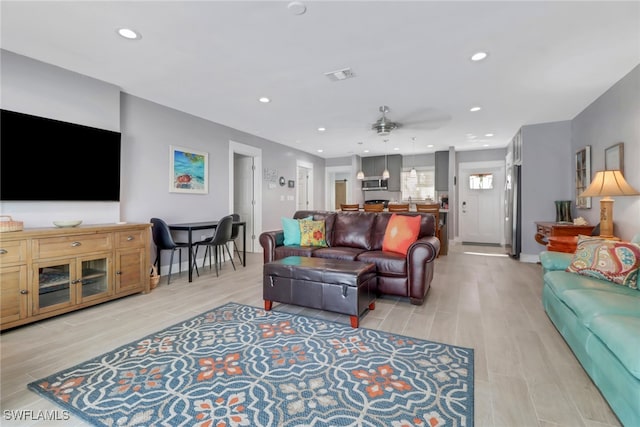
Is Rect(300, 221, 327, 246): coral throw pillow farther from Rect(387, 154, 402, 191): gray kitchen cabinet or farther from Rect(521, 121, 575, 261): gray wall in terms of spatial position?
Rect(387, 154, 402, 191): gray kitchen cabinet

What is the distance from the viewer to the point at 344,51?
2760 millimetres

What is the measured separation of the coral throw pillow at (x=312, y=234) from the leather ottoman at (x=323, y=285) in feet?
3.17

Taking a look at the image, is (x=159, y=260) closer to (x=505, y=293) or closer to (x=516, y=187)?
(x=505, y=293)

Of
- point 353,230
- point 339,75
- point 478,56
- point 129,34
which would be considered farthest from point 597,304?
point 129,34

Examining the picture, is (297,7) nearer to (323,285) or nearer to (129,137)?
(323,285)

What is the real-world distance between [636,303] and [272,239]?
11.0ft

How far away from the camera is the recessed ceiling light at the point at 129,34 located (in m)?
2.43

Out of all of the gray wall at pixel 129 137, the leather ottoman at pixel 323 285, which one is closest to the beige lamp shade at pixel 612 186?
the leather ottoman at pixel 323 285

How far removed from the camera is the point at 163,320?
2695 mm

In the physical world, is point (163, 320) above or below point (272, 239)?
below

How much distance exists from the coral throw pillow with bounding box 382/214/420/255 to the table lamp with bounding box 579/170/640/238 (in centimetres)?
184

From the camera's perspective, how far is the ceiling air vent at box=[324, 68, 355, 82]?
10.4 feet

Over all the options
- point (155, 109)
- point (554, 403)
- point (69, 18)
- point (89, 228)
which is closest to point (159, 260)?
point (89, 228)

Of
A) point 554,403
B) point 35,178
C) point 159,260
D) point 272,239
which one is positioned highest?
point 35,178
